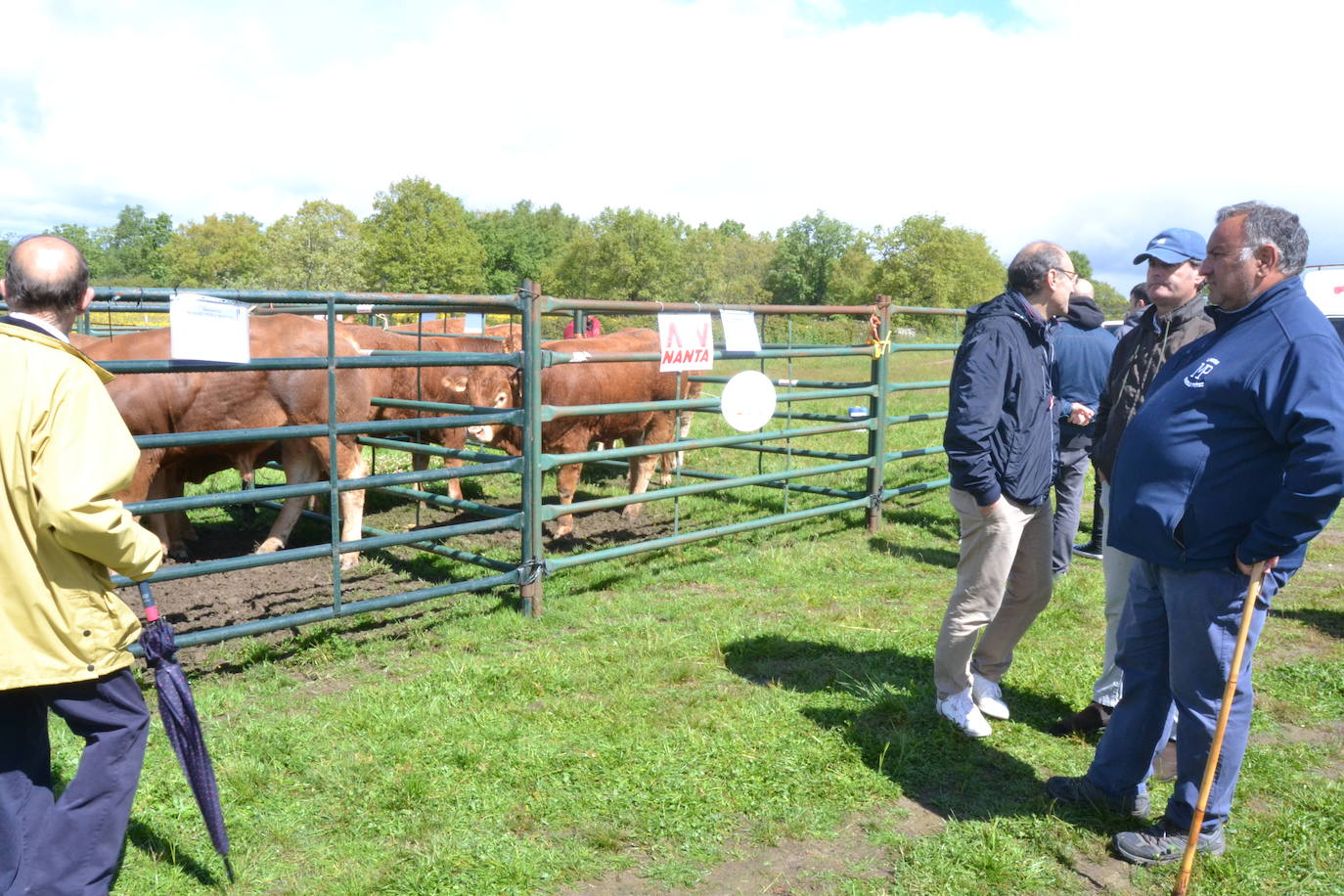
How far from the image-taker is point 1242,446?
8.93 ft

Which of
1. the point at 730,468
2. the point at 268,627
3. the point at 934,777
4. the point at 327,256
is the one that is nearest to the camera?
the point at 934,777

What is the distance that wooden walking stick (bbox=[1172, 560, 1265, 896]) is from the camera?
8.74ft

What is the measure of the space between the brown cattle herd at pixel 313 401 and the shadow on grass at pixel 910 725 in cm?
267

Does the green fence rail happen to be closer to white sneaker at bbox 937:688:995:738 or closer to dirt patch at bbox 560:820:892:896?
dirt patch at bbox 560:820:892:896

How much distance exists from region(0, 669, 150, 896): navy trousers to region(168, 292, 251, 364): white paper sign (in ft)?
5.77

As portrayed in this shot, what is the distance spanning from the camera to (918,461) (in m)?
10.6

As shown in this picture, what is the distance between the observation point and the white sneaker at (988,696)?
13.0 ft

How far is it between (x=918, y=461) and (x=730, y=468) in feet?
7.46

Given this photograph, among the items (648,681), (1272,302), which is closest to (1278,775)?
(1272,302)

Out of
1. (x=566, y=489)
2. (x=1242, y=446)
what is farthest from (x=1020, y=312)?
(x=566, y=489)

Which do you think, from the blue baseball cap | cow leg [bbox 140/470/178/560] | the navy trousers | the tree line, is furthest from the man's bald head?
the tree line

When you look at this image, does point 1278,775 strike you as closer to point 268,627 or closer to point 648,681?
point 648,681

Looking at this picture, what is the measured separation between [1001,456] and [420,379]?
437 centimetres

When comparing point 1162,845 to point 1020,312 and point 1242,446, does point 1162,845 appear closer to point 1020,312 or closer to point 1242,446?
point 1242,446
